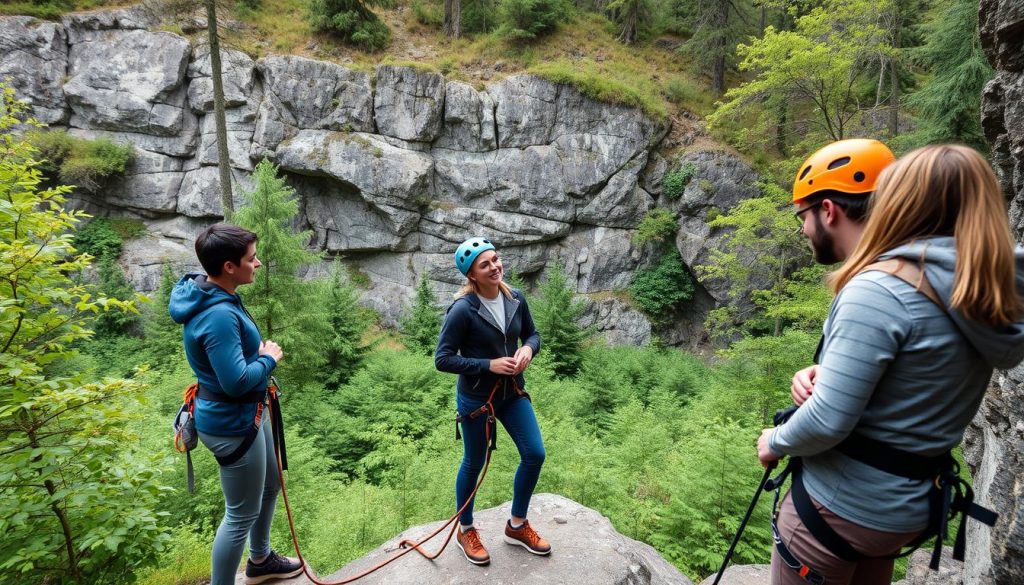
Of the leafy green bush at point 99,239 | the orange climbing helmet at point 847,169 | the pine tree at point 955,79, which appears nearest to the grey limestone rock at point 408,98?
the leafy green bush at point 99,239

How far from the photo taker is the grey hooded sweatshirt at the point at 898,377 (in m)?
1.19

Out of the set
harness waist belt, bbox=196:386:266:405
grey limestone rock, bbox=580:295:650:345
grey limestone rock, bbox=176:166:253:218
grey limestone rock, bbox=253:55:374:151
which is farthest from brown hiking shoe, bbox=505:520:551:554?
grey limestone rock, bbox=176:166:253:218

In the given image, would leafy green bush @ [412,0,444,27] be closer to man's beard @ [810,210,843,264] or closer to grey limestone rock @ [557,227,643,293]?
grey limestone rock @ [557,227,643,293]

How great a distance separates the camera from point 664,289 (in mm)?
19391

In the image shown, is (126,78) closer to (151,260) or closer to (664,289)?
(151,260)

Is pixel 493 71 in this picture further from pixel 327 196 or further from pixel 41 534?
pixel 41 534

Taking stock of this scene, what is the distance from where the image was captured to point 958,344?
3.94 ft

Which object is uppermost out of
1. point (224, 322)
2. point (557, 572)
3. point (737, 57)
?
point (737, 57)

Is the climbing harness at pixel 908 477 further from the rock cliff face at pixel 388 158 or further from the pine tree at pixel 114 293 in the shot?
the pine tree at pixel 114 293

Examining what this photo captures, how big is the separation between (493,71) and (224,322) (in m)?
21.3

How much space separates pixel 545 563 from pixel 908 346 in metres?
2.65

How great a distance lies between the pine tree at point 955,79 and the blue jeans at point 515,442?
13.1m

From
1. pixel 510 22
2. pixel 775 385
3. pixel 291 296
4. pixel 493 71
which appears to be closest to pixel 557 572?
pixel 775 385

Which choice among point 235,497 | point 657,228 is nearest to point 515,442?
point 235,497
